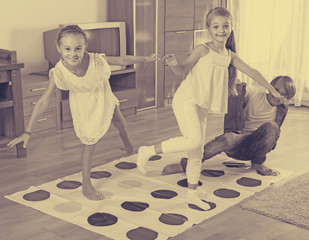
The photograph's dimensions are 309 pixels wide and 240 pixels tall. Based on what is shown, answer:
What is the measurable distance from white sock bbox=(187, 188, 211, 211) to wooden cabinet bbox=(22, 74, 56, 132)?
1857mm

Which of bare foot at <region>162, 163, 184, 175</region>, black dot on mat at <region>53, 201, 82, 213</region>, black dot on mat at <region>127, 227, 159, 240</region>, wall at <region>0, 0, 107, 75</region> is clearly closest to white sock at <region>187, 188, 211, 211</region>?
black dot on mat at <region>127, 227, 159, 240</region>

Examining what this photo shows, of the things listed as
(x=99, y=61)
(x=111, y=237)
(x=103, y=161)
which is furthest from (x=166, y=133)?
(x=111, y=237)

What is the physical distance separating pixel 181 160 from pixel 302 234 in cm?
104

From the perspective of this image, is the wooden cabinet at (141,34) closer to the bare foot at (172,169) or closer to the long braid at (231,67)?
the bare foot at (172,169)

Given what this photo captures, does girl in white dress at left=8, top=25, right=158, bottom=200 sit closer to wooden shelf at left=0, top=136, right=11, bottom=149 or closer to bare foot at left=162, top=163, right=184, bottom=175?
bare foot at left=162, top=163, right=184, bottom=175

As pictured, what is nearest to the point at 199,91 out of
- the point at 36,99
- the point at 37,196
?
the point at 37,196

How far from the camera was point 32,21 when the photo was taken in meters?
4.49

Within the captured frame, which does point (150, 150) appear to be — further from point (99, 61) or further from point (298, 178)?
point (298, 178)

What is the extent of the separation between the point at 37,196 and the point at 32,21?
6.97ft

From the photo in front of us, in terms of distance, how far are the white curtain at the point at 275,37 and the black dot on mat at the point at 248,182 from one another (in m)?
2.52

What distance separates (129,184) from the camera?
305 cm

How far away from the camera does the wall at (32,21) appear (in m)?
4.34

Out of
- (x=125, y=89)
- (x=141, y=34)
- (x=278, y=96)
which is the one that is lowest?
(x=125, y=89)

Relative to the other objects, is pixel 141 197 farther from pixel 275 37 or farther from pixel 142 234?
pixel 275 37
